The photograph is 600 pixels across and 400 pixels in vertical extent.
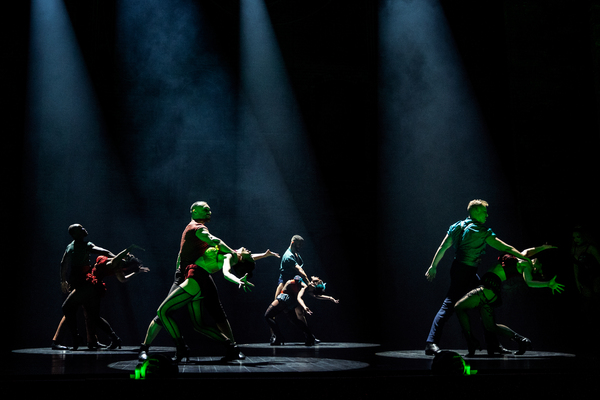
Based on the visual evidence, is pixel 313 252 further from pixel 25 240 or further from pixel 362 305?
pixel 25 240

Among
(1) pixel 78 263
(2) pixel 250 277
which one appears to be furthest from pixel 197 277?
(1) pixel 78 263

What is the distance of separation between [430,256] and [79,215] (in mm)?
6675

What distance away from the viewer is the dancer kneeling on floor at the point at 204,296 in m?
5.00

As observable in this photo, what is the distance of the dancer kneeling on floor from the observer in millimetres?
4996

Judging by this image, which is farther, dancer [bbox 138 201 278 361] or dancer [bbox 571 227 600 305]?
dancer [bbox 571 227 600 305]

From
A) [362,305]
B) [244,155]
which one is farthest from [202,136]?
[362,305]

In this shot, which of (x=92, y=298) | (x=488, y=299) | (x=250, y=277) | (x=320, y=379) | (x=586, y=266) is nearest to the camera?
(x=320, y=379)

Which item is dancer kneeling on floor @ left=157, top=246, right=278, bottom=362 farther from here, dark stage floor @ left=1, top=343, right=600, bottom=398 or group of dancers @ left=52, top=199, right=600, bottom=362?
dark stage floor @ left=1, top=343, right=600, bottom=398

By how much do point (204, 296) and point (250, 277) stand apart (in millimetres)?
664

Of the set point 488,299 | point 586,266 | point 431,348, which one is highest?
point 586,266

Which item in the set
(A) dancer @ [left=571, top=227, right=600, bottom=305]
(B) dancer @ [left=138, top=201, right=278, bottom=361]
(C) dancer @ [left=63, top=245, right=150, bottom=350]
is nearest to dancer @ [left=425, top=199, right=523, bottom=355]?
(B) dancer @ [left=138, top=201, right=278, bottom=361]

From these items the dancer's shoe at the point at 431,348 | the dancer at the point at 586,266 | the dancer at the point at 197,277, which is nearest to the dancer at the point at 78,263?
the dancer at the point at 197,277

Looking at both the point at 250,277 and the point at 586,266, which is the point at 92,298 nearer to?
the point at 250,277

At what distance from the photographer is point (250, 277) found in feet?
18.6
